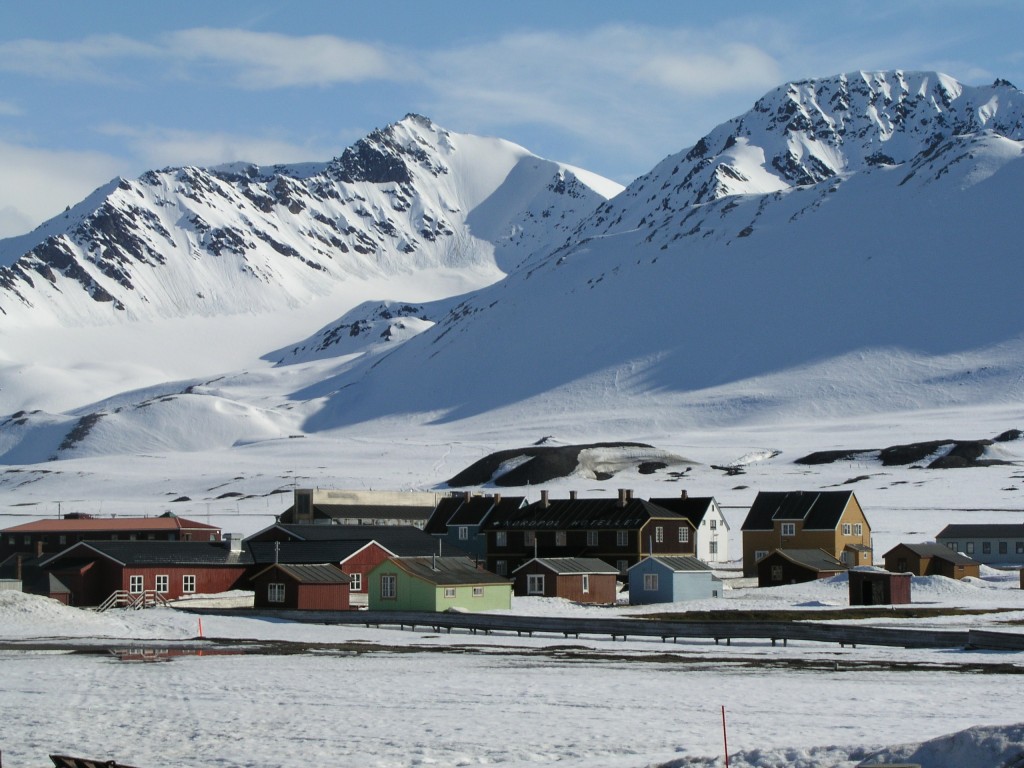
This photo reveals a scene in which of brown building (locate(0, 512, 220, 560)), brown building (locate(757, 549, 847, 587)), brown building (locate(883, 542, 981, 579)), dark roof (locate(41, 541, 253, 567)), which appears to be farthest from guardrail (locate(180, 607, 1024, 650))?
brown building (locate(0, 512, 220, 560))

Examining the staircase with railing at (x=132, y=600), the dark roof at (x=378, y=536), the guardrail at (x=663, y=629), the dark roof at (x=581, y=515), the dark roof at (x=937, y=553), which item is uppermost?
the dark roof at (x=581, y=515)

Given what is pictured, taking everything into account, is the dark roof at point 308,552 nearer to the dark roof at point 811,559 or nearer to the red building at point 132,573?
the red building at point 132,573

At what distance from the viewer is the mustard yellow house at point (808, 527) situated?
7706 centimetres

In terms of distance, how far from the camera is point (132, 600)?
206 feet

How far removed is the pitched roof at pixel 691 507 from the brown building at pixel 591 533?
2.32m

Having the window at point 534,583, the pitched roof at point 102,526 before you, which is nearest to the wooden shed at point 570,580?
the window at point 534,583

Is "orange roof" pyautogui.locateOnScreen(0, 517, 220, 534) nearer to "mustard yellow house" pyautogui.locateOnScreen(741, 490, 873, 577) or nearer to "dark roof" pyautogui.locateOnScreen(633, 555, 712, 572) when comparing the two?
"mustard yellow house" pyautogui.locateOnScreen(741, 490, 873, 577)

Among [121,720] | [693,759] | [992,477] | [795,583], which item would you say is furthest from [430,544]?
[992,477]

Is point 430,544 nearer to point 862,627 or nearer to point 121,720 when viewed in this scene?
point 862,627

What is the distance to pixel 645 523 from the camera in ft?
240

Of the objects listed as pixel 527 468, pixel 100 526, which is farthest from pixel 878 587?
pixel 527 468

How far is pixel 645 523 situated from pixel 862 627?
97.0ft

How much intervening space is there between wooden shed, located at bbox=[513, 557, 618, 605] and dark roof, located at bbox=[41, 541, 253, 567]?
13.0 m

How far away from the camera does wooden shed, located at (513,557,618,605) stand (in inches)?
2547
